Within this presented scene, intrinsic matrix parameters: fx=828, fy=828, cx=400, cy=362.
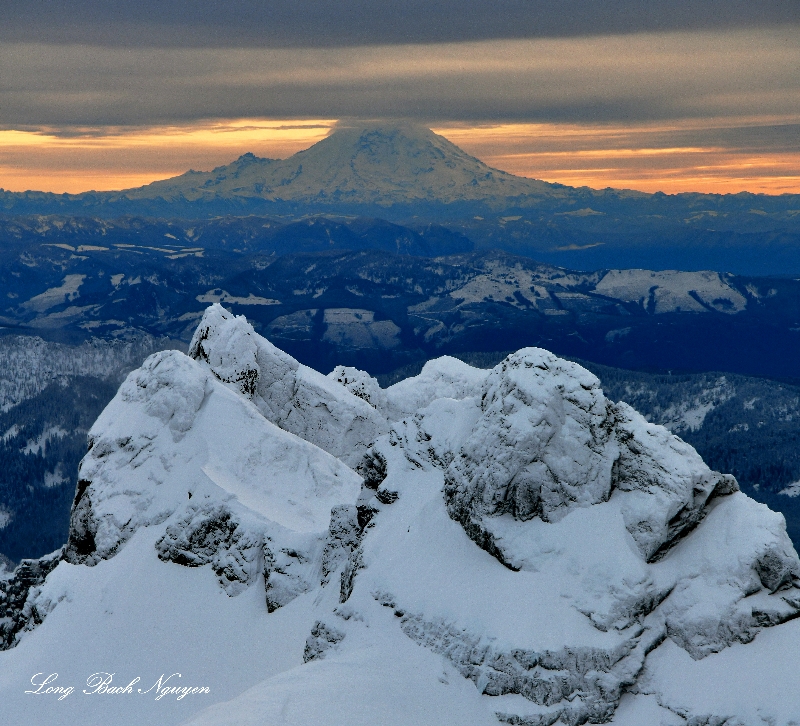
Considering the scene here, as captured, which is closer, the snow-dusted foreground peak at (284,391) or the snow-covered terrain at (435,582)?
the snow-covered terrain at (435,582)

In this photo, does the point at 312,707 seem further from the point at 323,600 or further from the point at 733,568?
the point at 733,568

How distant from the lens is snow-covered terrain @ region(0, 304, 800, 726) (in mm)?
50531

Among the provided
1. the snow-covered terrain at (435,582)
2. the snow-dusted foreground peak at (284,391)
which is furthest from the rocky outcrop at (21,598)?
the snow-dusted foreground peak at (284,391)

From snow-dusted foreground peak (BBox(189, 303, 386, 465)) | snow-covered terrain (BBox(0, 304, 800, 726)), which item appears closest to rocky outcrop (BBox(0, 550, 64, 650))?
snow-covered terrain (BBox(0, 304, 800, 726))

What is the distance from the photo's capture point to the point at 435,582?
58.1m

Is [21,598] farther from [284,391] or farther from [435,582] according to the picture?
[435,582]

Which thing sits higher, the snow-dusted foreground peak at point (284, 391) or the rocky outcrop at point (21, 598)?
→ the snow-dusted foreground peak at point (284, 391)

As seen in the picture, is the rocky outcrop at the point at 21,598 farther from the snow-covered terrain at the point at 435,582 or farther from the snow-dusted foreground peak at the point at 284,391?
the snow-dusted foreground peak at the point at 284,391

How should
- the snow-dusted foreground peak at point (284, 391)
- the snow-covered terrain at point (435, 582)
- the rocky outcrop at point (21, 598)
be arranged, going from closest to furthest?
1. the snow-covered terrain at point (435, 582)
2. the rocky outcrop at point (21, 598)
3. the snow-dusted foreground peak at point (284, 391)

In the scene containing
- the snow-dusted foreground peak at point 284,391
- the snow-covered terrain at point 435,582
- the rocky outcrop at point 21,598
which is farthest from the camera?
the snow-dusted foreground peak at point 284,391

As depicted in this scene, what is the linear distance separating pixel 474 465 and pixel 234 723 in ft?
78.0

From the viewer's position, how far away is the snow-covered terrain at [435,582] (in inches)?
1989

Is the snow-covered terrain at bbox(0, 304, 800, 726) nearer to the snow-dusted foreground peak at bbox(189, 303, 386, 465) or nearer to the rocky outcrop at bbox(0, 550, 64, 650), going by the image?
the rocky outcrop at bbox(0, 550, 64, 650)

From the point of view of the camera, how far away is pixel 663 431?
201 feet
